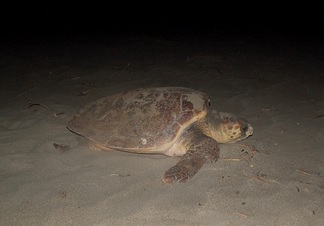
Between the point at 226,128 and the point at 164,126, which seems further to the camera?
the point at 226,128

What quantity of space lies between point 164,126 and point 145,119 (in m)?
0.19

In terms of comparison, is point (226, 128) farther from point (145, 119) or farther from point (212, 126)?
point (145, 119)

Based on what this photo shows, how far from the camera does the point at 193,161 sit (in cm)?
248

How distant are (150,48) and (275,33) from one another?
374 centimetres

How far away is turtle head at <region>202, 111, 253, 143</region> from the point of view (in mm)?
2816

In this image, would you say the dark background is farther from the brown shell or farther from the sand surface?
the brown shell

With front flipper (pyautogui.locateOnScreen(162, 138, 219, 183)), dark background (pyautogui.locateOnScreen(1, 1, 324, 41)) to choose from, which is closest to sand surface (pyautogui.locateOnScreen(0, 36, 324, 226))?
front flipper (pyautogui.locateOnScreen(162, 138, 219, 183))

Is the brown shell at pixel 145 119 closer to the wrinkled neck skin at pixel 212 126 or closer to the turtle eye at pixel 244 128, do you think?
the wrinkled neck skin at pixel 212 126

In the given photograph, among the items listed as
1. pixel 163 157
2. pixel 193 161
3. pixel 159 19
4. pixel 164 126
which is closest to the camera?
pixel 193 161

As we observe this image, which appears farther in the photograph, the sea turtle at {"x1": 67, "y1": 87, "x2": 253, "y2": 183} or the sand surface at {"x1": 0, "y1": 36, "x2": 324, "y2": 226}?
the sea turtle at {"x1": 67, "y1": 87, "x2": 253, "y2": 183}

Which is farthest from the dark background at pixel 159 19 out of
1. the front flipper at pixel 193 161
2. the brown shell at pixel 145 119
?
the front flipper at pixel 193 161

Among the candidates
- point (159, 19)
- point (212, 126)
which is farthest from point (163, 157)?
point (159, 19)

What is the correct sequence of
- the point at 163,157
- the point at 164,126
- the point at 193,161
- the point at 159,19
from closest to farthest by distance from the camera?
1. the point at 193,161
2. the point at 164,126
3. the point at 163,157
4. the point at 159,19

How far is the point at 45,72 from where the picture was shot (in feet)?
17.0
